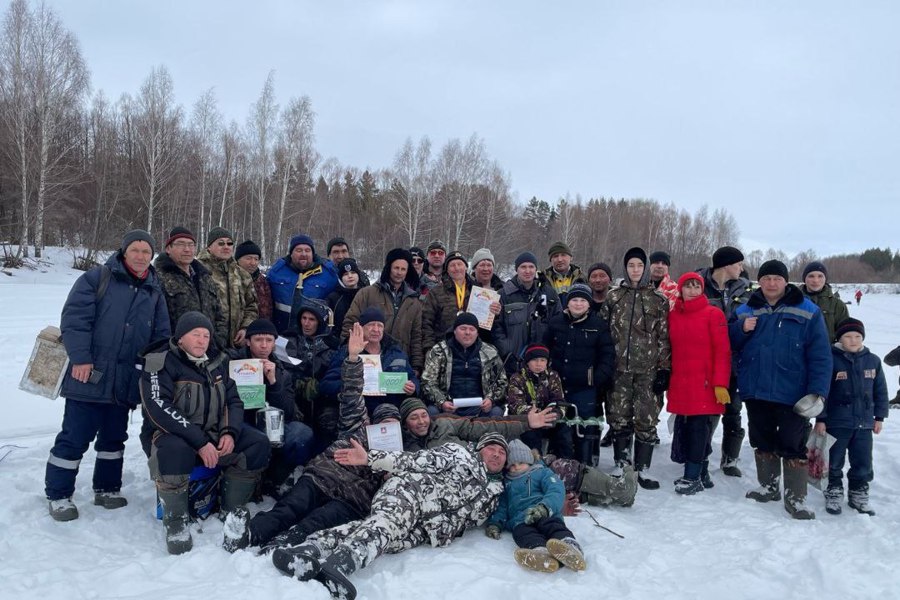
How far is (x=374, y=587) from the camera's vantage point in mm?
3334

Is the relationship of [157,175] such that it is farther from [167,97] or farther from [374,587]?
[374,587]

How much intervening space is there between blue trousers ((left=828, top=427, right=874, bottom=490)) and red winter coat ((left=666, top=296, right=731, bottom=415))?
1.00 meters

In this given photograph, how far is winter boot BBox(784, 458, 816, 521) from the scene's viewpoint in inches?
188

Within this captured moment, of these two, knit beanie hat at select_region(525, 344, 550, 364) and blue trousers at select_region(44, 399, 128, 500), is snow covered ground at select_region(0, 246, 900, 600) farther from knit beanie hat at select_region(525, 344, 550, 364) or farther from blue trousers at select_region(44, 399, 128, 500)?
knit beanie hat at select_region(525, 344, 550, 364)

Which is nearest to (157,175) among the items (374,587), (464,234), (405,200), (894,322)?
(405,200)

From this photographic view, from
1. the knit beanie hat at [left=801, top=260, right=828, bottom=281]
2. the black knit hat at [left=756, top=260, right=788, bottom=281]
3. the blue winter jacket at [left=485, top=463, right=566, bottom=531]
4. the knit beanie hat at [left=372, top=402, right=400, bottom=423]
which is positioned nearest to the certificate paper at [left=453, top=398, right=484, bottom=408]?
the knit beanie hat at [left=372, top=402, right=400, bottom=423]

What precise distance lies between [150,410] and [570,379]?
12.8 feet

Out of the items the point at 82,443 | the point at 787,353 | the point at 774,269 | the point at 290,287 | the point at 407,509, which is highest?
the point at 774,269

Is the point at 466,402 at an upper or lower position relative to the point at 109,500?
upper

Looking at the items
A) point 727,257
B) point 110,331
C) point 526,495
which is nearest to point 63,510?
point 110,331

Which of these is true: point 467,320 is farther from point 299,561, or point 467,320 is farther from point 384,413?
point 299,561

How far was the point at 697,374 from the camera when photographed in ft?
17.6

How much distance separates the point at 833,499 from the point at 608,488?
2090 millimetres

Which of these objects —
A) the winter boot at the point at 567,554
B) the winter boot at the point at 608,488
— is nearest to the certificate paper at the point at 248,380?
the winter boot at the point at 567,554
